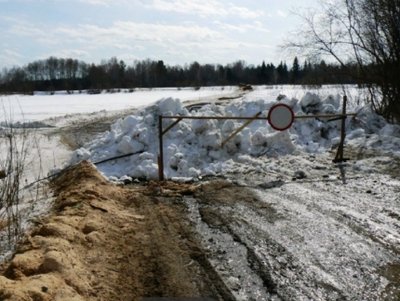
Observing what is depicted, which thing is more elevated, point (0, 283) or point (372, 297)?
point (0, 283)

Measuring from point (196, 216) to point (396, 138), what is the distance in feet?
26.1

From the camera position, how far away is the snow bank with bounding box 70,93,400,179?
37.0ft

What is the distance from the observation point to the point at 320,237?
252 inches

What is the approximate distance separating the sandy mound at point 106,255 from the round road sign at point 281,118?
343cm

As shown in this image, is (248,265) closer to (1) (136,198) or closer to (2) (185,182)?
(1) (136,198)

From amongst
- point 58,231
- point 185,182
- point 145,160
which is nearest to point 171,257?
point 58,231

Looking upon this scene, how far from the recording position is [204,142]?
40.1 feet

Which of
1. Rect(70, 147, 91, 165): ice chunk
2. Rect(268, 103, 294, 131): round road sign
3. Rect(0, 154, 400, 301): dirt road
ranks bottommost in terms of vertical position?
Rect(0, 154, 400, 301): dirt road

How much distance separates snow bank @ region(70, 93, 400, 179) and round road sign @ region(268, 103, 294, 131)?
1.28 m

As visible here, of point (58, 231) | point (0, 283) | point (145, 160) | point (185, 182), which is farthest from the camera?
point (145, 160)

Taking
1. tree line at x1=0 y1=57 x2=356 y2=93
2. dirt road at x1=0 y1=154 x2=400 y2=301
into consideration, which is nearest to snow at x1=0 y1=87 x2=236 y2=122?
dirt road at x1=0 y1=154 x2=400 y2=301

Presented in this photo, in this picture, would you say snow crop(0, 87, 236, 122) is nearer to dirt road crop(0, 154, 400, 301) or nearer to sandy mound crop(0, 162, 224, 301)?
sandy mound crop(0, 162, 224, 301)

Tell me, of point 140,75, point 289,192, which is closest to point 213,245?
point 289,192

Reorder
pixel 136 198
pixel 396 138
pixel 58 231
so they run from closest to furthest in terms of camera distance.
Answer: pixel 58 231 → pixel 136 198 → pixel 396 138
